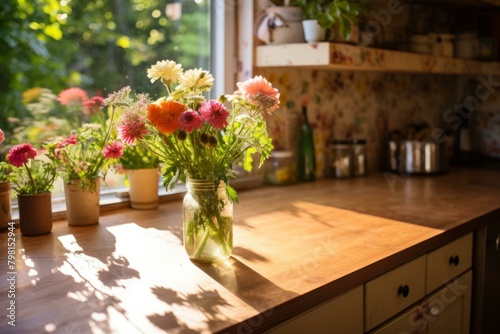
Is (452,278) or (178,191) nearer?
(452,278)

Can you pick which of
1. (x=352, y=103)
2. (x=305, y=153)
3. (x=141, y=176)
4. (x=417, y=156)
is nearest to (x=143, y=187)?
(x=141, y=176)

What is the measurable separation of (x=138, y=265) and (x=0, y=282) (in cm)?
28

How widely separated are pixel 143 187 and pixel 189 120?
73 cm

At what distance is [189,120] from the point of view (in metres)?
1.14

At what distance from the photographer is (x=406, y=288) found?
56.0 inches

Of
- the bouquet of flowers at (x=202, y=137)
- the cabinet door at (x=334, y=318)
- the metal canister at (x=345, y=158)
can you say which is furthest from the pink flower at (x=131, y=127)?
the metal canister at (x=345, y=158)

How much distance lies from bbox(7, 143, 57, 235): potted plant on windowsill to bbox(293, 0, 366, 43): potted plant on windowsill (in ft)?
3.38

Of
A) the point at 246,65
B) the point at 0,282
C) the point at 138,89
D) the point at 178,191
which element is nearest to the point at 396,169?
the point at 246,65

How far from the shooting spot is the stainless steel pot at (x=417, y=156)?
2572 millimetres

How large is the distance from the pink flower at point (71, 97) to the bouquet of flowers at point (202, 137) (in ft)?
2.20

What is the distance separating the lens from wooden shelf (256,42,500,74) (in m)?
1.96

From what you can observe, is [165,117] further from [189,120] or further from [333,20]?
[333,20]

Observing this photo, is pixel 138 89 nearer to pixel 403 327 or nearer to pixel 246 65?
pixel 246 65

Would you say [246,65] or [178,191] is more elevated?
[246,65]
